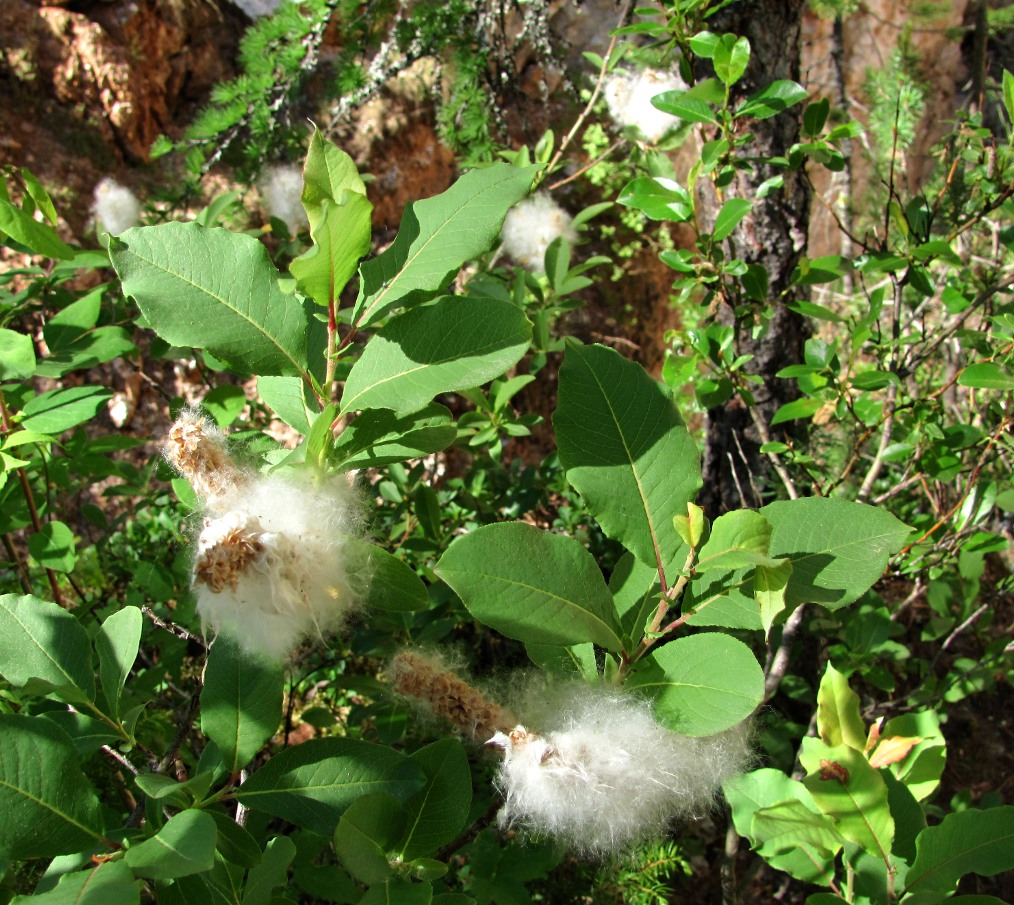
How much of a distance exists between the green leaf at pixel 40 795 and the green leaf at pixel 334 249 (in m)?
0.45

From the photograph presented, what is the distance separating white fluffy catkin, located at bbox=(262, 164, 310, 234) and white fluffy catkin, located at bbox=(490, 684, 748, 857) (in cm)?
164

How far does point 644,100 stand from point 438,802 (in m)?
2.01

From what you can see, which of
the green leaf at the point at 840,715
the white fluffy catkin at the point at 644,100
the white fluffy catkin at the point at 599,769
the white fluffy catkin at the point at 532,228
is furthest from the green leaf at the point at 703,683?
the white fluffy catkin at the point at 532,228

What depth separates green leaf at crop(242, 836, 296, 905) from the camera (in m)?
0.70

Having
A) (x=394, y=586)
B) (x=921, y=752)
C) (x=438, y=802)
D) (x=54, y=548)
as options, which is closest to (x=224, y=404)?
(x=54, y=548)

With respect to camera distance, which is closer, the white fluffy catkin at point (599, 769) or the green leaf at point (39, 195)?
the white fluffy catkin at point (599, 769)

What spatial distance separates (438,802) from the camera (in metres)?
0.76

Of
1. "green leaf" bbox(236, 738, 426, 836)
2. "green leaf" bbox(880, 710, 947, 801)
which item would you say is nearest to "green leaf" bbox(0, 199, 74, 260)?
"green leaf" bbox(236, 738, 426, 836)

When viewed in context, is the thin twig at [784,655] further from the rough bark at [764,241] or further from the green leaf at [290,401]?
the green leaf at [290,401]

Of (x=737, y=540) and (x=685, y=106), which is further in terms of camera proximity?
(x=685, y=106)

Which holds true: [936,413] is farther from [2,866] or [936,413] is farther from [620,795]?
[2,866]

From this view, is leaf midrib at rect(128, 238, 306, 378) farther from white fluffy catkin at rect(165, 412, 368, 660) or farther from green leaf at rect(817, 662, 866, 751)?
green leaf at rect(817, 662, 866, 751)

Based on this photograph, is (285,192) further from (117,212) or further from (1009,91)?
(1009,91)

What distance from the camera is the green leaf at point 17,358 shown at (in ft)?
3.28
